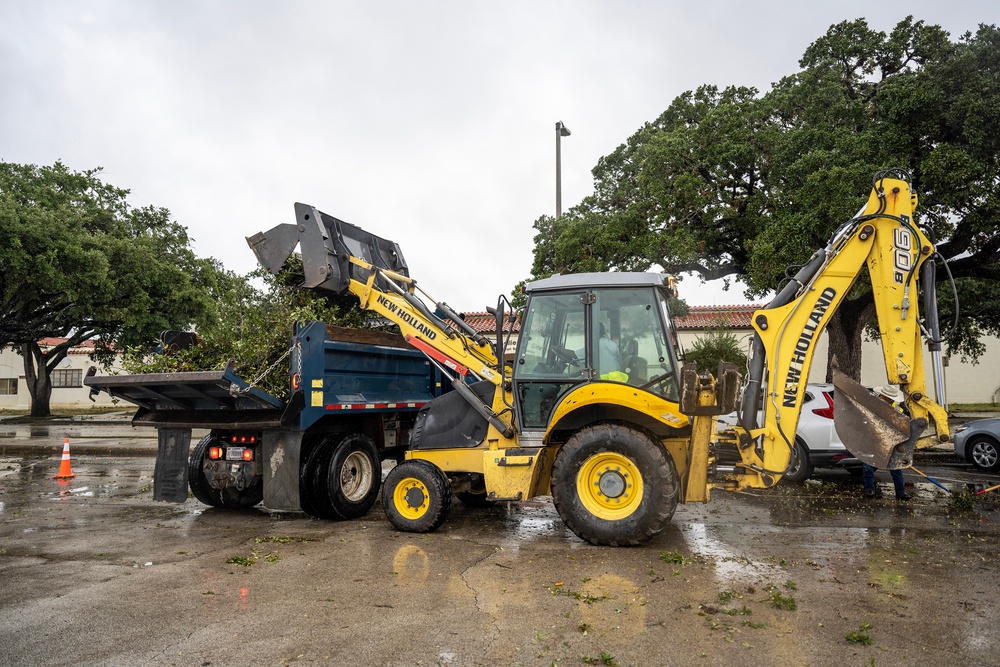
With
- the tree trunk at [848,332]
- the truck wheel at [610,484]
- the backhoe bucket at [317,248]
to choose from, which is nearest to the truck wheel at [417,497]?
the truck wheel at [610,484]

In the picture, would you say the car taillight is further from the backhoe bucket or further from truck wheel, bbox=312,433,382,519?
the backhoe bucket

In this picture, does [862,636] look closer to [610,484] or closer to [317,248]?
[610,484]

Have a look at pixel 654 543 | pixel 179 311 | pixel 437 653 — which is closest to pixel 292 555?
pixel 437 653

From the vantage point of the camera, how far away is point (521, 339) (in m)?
6.96

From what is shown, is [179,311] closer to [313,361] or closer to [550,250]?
[550,250]

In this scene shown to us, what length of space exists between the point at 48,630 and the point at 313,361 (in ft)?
11.5

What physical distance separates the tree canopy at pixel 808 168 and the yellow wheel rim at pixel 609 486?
26.1ft

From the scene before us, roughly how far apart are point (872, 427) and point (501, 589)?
141 inches

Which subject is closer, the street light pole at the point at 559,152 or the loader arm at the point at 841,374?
the loader arm at the point at 841,374

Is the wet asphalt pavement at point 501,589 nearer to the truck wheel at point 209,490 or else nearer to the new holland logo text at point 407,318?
the truck wheel at point 209,490

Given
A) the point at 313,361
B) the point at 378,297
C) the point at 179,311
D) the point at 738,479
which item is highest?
the point at 179,311

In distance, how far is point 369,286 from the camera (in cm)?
816

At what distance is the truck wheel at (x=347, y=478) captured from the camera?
771cm

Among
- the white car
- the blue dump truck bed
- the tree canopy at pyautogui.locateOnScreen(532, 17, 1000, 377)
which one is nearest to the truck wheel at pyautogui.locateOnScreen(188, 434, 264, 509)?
the blue dump truck bed
